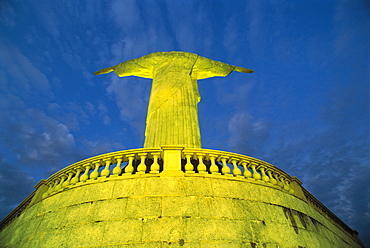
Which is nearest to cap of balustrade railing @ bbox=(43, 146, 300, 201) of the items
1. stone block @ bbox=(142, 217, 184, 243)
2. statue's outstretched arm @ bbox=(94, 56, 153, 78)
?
stone block @ bbox=(142, 217, 184, 243)

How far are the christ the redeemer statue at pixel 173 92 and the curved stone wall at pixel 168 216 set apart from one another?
10.3 feet

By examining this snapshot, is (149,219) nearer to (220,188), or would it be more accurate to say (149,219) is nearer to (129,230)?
(129,230)

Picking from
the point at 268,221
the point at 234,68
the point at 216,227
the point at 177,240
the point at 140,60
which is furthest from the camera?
the point at 234,68

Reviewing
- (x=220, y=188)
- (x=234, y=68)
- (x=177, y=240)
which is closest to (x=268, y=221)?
(x=220, y=188)

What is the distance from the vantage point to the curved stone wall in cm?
377

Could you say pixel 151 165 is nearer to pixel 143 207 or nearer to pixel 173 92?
pixel 143 207

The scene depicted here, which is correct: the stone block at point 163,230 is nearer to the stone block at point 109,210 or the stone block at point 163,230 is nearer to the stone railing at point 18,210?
the stone block at point 109,210

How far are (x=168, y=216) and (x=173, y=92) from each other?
20.3ft

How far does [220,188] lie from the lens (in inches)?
179

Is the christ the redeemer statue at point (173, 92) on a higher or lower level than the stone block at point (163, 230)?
higher

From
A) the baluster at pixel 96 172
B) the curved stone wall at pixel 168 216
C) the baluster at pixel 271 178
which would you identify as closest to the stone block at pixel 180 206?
the curved stone wall at pixel 168 216

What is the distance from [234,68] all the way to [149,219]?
33.0 ft

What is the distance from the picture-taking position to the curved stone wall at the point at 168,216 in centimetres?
377

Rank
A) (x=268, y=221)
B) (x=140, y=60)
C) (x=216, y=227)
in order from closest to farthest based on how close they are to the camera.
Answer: (x=216, y=227)
(x=268, y=221)
(x=140, y=60)
